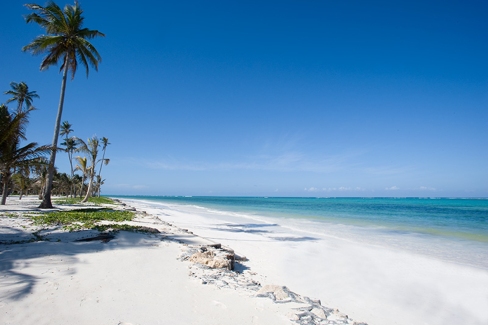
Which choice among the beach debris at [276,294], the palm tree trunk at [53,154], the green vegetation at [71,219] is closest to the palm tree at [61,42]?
the palm tree trunk at [53,154]

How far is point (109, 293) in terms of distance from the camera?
148 inches

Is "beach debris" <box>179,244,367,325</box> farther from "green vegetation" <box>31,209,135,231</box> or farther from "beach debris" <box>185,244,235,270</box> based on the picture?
"green vegetation" <box>31,209,135,231</box>

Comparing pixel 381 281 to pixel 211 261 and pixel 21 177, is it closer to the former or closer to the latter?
pixel 211 261

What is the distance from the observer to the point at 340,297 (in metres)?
5.08

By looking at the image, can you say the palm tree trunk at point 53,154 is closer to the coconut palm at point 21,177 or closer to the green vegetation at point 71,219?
the coconut palm at point 21,177

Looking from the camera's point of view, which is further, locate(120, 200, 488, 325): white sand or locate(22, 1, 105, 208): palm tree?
locate(22, 1, 105, 208): palm tree

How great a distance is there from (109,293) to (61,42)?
20.2 m

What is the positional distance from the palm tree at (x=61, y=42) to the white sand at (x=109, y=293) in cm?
1406

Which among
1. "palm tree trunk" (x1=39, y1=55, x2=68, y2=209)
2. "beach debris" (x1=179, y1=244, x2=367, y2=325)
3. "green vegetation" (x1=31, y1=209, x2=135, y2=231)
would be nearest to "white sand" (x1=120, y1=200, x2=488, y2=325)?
"beach debris" (x1=179, y1=244, x2=367, y2=325)

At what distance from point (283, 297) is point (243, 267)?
2690 mm

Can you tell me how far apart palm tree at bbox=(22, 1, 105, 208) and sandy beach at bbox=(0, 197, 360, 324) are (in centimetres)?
1372

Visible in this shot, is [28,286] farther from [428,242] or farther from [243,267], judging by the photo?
[428,242]

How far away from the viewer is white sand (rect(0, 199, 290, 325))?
3.12 meters

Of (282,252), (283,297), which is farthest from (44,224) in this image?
(283,297)
